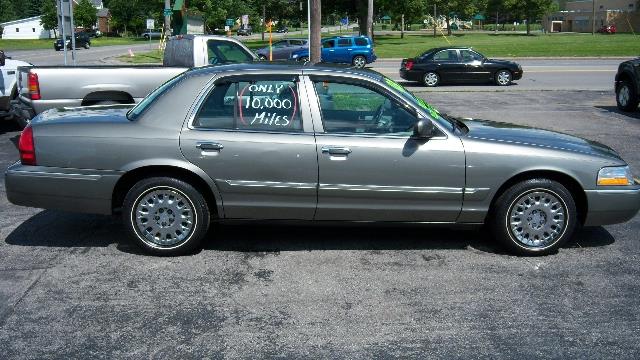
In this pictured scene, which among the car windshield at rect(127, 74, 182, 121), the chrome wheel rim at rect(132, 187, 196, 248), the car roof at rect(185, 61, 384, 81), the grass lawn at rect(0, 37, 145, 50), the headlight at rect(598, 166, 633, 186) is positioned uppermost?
the grass lawn at rect(0, 37, 145, 50)

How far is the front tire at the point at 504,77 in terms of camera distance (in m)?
22.6

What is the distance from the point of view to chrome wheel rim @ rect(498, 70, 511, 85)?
22.6 meters

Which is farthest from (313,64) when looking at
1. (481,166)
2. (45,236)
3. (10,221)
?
(10,221)

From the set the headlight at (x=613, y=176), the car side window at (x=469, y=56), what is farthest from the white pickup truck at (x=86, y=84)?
the car side window at (x=469, y=56)

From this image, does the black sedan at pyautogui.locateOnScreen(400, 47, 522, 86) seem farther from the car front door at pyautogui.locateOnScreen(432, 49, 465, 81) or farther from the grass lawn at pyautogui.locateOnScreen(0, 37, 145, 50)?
the grass lawn at pyautogui.locateOnScreen(0, 37, 145, 50)

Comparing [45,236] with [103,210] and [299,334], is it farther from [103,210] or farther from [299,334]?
[299,334]

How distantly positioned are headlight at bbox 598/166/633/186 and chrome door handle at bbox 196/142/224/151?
318 centimetres

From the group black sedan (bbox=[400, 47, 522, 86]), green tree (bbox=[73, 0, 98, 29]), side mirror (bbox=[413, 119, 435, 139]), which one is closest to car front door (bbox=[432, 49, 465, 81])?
black sedan (bbox=[400, 47, 522, 86])

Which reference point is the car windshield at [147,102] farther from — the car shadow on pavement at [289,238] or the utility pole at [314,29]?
the utility pole at [314,29]

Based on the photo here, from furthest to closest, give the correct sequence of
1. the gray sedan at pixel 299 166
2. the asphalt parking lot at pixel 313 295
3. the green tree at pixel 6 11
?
the green tree at pixel 6 11 < the gray sedan at pixel 299 166 < the asphalt parking lot at pixel 313 295

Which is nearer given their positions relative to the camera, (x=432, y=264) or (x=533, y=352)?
(x=533, y=352)

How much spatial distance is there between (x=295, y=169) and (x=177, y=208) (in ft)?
3.42

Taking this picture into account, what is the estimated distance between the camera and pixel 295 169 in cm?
530

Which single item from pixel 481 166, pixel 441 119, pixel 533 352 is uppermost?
pixel 441 119
